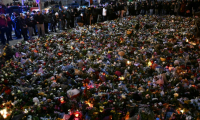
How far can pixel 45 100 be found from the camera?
4.74 meters

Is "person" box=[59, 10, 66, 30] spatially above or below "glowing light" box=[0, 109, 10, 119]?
above

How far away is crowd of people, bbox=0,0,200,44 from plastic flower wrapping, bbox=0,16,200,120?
2718mm

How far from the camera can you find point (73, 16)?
14.9m

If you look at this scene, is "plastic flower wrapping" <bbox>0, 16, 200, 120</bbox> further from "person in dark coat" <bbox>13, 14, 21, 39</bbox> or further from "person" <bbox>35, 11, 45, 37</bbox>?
"person" <bbox>35, 11, 45, 37</bbox>

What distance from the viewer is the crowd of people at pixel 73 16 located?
1182 cm

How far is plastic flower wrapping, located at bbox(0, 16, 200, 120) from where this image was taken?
167 inches

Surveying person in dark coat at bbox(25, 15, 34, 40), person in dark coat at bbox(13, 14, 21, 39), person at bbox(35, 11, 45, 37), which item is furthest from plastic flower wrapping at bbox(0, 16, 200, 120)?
person at bbox(35, 11, 45, 37)

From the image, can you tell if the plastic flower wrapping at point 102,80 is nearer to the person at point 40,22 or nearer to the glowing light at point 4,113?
the glowing light at point 4,113

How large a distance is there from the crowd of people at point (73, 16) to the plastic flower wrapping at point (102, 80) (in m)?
2.72

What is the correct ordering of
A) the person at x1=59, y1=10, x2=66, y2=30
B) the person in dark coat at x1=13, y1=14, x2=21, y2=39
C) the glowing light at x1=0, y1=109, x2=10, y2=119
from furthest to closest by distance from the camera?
the person at x1=59, y1=10, x2=66, y2=30, the person in dark coat at x1=13, y1=14, x2=21, y2=39, the glowing light at x1=0, y1=109, x2=10, y2=119

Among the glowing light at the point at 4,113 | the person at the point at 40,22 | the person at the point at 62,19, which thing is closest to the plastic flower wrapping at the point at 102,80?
the glowing light at the point at 4,113

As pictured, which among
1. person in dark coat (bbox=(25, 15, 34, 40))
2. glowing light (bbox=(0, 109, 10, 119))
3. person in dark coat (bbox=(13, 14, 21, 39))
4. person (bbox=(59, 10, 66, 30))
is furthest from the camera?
person (bbox=(59, 10, 66, 30))

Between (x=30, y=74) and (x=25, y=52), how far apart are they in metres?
2.54

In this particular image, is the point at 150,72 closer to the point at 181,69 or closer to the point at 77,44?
the point at 181,69
